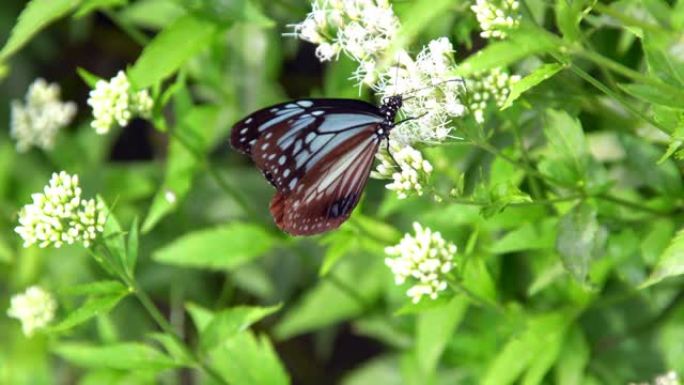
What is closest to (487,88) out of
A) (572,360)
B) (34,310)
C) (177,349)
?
(572,360)

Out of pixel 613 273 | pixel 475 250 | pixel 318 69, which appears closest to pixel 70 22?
pixel 318 69

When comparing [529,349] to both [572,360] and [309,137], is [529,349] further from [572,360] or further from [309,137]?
[309,137]

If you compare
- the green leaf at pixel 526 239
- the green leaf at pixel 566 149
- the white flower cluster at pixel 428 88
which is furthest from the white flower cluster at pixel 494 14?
the green leaf at pixel 526 239

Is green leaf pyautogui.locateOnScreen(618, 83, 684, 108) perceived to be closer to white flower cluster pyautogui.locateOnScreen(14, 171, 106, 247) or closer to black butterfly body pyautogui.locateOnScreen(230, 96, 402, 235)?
black butterfly body pyautogui.locateOnScreen(230, 96, 402, 235)

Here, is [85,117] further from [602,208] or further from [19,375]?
[602,208]

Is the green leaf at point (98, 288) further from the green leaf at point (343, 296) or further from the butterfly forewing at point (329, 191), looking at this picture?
the green leaf at point (343, 296)
